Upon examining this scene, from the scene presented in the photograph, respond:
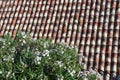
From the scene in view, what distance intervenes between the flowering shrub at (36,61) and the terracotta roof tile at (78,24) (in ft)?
8.10

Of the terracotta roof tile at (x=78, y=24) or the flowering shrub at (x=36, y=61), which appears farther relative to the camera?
the terracotta roof tile at (x=78, y=24)

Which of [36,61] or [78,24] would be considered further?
[78,24]

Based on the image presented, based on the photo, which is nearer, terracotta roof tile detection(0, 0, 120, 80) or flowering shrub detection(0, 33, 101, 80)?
flowering shrub detection(0, 33, 101, 80)

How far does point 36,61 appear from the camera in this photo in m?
11.1

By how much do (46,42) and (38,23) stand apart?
4.24 meters

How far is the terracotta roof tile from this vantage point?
46.9 feet

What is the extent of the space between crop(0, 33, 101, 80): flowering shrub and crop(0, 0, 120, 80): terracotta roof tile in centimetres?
247

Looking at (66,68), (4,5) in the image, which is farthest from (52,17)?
(66,68)

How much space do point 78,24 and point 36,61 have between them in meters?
5.16

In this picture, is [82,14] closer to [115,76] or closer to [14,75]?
[115,76]

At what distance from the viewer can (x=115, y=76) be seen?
13602mm

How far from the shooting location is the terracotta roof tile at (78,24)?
1430cm

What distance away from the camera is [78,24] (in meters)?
15.8

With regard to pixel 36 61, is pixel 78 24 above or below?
above
